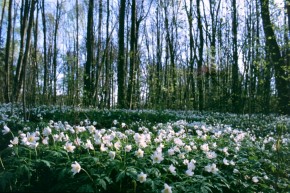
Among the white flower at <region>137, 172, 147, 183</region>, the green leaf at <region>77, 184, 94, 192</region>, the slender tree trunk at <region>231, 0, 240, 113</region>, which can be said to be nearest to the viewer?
the green leaf at <region>77, 184, 94, 192</region>

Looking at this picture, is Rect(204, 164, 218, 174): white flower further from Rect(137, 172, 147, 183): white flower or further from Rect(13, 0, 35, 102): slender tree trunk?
Rect(13, 0, 35, 102): slender tree trunk

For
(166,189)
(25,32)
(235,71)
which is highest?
(25,32)

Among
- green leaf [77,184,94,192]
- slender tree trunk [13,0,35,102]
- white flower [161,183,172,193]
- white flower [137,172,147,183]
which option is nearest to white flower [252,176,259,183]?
white flower [161,183,172,193]

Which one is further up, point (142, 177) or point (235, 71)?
point (235, 71)

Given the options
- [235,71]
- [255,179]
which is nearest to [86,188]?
[255,179]

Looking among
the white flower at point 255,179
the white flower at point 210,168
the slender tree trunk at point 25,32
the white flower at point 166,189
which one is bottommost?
the white flower at point 255,179

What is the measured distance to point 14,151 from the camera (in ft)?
13.7

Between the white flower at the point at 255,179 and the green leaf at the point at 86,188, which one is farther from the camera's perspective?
the white flower at the point at 255,179

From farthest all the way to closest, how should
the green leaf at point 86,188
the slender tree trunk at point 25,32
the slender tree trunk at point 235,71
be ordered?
the slender tree trunk at point 235,71
the slender tree trunk at point 25,32
the green leaf at point 86,188

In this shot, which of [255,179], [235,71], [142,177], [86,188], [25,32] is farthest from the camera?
[235,71]

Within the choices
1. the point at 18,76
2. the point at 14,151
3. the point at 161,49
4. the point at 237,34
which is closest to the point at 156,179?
the point at 14,151

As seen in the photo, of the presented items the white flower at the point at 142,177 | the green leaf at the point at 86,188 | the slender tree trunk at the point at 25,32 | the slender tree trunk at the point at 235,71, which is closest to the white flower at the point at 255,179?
the white flower at the point at 142,177

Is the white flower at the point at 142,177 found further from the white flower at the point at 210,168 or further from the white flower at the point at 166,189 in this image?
the white flower at the point at 210,168

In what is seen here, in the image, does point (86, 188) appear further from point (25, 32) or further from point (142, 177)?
point (25, 32)
